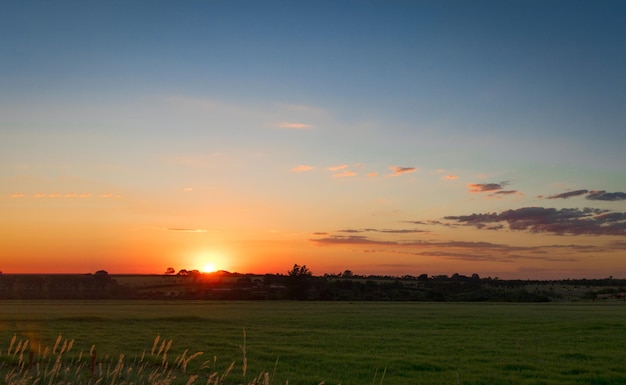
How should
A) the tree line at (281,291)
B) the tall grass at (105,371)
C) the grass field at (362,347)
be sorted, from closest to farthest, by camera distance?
1. the tall grass at (105,371)
2. the grass field at (362,347)
3. the tree line at (281,291)

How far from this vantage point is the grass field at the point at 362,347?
64.5 feet

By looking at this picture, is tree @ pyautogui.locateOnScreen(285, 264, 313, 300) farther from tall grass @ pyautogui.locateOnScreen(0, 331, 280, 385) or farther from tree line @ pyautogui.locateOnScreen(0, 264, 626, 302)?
tall grass @ pyautogui.locateOnScreen(0, 331, 280, 385)

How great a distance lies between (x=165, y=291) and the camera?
353 ft

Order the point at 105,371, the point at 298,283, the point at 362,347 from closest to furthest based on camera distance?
the point at 105,371
the point at 362,347
the point at 298,283

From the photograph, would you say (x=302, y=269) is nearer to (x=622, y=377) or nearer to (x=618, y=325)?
(x=618, y=325)

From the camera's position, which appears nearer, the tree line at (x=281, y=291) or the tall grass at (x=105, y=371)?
the tall grass at (x=105, y=371)

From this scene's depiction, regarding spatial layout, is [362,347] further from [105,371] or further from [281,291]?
[281,291]

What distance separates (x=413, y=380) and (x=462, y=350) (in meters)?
8.94

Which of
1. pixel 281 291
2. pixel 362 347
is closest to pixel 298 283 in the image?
pixel 281 291

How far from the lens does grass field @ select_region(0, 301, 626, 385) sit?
1967 cm

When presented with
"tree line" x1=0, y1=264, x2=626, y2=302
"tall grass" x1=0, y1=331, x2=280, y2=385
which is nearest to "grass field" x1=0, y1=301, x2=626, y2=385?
"tall grass" x1=0, y1=331, x2=280, y2=385

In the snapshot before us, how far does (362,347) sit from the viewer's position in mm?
28109

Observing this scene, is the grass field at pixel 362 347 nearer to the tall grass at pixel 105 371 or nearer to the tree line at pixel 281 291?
the tall grass at pixel 105 371

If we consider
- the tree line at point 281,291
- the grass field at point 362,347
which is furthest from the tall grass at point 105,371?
the tree line at point 281,291
